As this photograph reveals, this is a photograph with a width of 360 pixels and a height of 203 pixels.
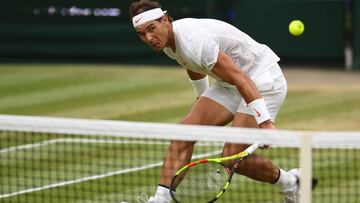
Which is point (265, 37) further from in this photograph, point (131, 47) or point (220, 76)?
point (220, 76)

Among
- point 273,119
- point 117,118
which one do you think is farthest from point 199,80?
point 117,118

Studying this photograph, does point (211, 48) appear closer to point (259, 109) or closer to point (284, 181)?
point (259, 109)

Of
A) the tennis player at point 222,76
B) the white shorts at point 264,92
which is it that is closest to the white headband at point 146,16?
the tennis player at point 222,76

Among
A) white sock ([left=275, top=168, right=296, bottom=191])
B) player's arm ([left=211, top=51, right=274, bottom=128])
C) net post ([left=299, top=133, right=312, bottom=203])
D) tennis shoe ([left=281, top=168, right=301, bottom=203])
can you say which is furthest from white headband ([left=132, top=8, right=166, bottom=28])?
net post ([left=299, top=133, right=312, bottom=203])

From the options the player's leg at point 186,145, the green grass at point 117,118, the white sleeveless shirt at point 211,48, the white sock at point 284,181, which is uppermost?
the white sleeveless shirt at point 211,48

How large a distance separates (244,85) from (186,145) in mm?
715

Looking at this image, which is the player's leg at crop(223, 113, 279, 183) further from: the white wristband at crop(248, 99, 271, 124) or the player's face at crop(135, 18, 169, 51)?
the player's face at crop(135, 18, 169, 51)

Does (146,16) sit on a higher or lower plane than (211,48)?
higher

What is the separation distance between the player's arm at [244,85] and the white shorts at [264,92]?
17.0 inches

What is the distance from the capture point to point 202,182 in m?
7.66

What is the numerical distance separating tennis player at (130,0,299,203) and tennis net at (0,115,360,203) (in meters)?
0.37

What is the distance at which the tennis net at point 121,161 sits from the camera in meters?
6.46

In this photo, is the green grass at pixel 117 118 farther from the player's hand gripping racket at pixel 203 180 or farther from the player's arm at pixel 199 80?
Answer: the player's hand gripping racket at pixel 203 180

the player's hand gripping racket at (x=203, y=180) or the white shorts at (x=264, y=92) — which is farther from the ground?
the white shorts at (x=264, y=92)
